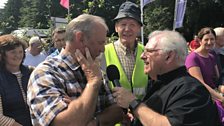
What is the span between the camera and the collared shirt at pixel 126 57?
4279 mm

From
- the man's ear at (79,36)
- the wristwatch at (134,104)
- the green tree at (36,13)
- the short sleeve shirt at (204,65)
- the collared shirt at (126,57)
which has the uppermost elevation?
the man's ear at (79,36)

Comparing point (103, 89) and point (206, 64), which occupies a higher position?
point (103, 89)

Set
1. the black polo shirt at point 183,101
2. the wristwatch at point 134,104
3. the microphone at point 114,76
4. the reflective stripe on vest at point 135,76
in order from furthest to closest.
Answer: the reflective stripe on vest at point 135,76 < the microphone at point 114,76 < the wristwatch at point 134,104 < the black polo shirt at point 183,101

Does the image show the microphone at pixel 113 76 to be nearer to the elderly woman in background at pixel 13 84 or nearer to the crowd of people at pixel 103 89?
the crowd of people at pixel 103 89

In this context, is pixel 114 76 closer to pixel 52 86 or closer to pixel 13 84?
pixel 52 86

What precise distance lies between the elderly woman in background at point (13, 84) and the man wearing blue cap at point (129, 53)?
3.57 feet

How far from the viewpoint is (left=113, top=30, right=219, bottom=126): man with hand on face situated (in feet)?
8.85

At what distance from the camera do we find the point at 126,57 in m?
4.36

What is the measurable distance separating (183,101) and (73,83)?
31.8 inches

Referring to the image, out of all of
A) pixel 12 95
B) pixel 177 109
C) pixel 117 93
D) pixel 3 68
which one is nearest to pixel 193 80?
pixel 177 109

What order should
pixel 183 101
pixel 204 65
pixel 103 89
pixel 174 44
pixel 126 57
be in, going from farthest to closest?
pixel 204 65
pixel 126 57
pixel 103 89
pixel 174 44
pixel 183 101

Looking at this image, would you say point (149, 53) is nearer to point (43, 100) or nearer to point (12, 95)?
point (43, 100)


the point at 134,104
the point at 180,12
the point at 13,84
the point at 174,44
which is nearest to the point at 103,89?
the point at 134,104

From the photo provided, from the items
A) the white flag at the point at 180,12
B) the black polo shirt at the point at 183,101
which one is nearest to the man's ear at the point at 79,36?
the black polo shirt at the point at 183,101
